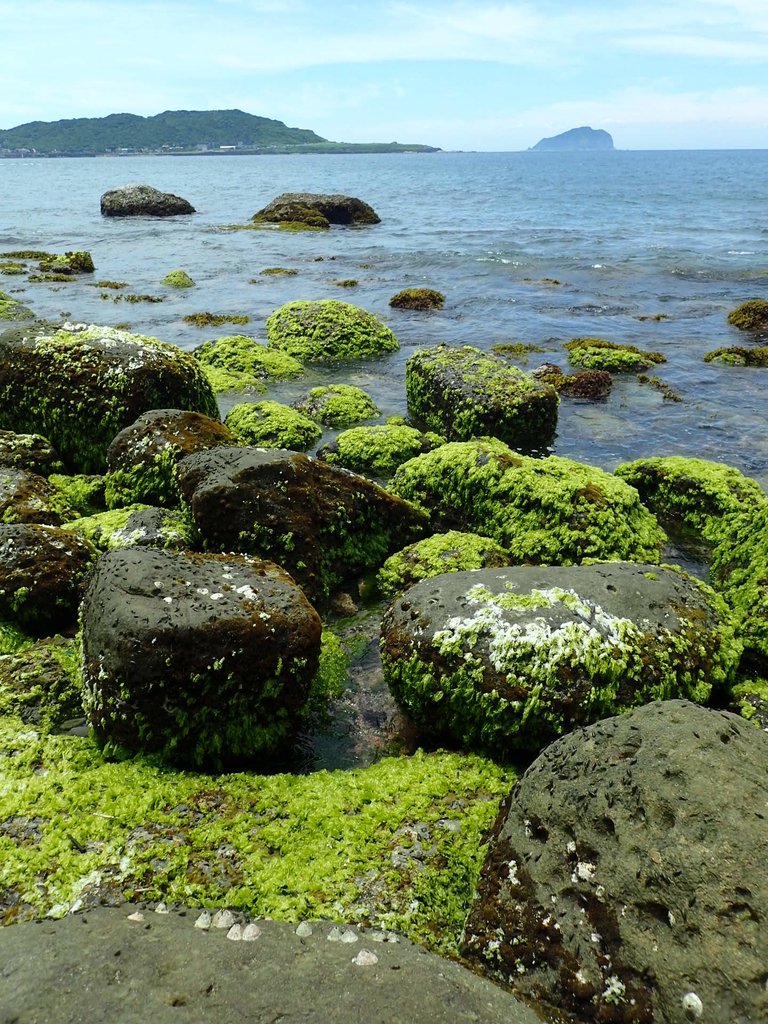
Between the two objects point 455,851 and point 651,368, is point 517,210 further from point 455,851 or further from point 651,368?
point 455,851

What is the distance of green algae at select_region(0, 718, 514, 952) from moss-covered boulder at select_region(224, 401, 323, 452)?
7.40 metres

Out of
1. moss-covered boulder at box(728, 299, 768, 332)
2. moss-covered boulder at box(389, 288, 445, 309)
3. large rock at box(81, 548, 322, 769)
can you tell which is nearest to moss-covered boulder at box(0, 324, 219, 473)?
large rock at box(81, 548, 322, 769)

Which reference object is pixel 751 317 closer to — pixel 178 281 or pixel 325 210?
pixel 178 281

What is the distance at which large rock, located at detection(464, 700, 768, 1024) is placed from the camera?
3340 millimetres

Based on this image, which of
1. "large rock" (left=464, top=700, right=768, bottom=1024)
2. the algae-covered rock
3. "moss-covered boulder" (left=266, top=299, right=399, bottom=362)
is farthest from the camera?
"moss-covered boulder" (left=266, top=299, right=399, bottom=362)

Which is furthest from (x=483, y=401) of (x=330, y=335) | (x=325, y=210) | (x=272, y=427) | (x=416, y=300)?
(x=325, y=210)

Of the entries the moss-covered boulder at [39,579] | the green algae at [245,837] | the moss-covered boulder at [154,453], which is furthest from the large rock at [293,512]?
the green algae at [245,837]

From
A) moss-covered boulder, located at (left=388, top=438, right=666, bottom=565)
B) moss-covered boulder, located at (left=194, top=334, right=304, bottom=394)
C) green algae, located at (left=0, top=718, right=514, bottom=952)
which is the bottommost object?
green algae, located at (left=0, top=718, right=514, bottom=952)

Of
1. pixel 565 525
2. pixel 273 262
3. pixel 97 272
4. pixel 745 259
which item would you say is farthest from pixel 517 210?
pixel 565 525

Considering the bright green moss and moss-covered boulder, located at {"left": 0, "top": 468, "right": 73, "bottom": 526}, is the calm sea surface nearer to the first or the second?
the bright green moss

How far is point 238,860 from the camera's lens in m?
4.31

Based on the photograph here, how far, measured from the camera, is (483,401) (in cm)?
1257

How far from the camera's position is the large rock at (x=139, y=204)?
176 ft

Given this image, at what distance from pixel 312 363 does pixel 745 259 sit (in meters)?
26.3
